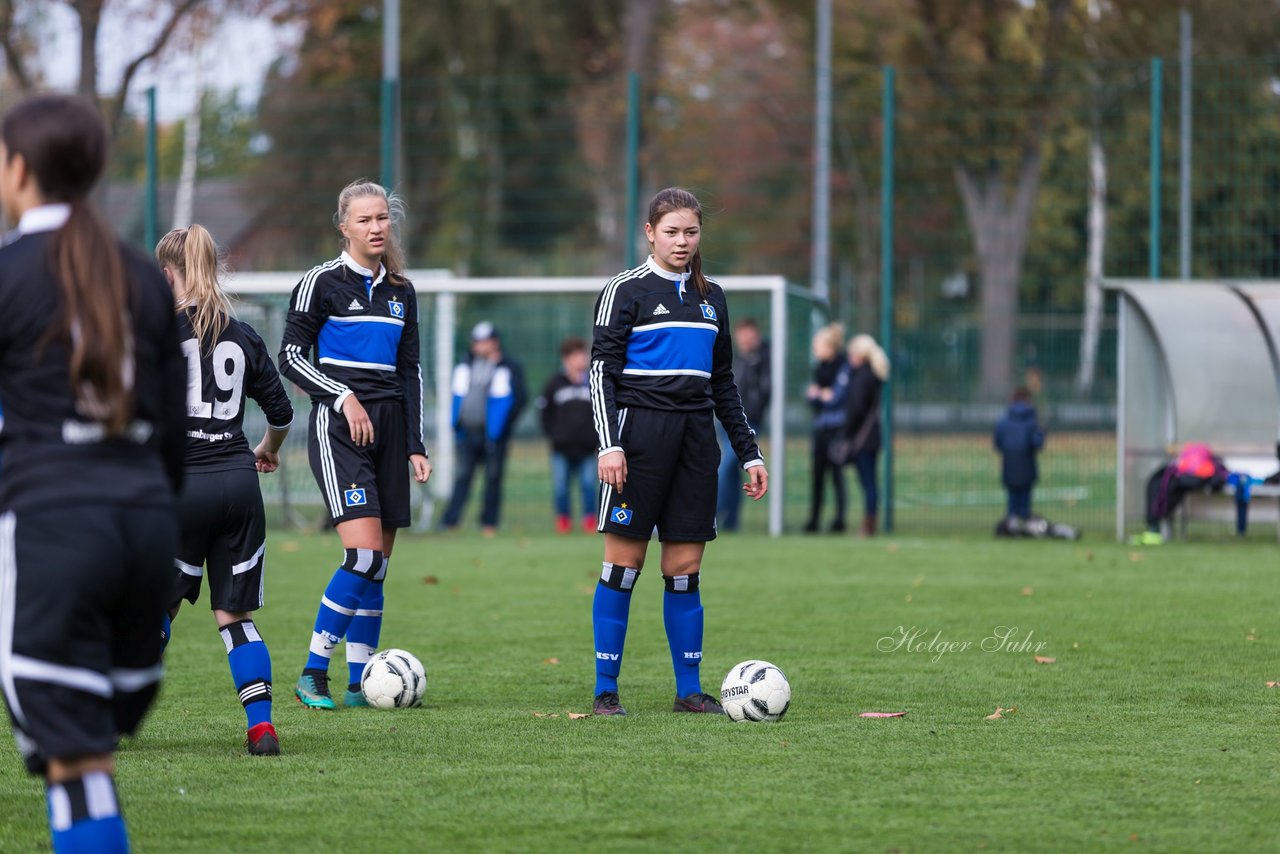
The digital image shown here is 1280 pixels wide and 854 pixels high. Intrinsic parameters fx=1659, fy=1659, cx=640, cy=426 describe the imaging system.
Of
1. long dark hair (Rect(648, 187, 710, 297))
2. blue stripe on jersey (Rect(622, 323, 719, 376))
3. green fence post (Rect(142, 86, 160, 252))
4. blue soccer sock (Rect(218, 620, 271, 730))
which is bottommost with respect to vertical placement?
blue soccer sock (Rect(218, 620, 271, 730))

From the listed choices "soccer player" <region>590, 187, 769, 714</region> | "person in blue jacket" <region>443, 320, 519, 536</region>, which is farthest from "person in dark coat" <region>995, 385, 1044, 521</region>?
"soccer player" <region>590, 187, 769, 714</region>

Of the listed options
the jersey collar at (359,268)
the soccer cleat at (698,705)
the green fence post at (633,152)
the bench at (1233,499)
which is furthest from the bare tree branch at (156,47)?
the soccer cleat at (698,705)

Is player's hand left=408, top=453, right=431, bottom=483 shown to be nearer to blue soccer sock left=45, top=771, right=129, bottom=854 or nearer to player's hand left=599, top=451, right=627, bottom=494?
player's hand left=599, top=451, right=627, bottom=494

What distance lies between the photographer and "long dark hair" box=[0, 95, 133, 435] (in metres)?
3.30

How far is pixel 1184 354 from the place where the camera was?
14.5 metres

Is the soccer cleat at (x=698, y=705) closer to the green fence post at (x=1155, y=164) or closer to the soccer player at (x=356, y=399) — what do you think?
the soccer player at (x=356, y=399)

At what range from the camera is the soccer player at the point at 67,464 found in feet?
10.9

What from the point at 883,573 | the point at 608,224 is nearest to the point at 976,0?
the point at 608,224

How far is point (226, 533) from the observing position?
5746 millimetres

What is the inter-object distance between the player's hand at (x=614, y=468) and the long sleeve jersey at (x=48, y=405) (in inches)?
115

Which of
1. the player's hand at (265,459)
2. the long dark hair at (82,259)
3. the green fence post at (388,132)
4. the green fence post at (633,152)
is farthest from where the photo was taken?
the green fence post at (388,132)

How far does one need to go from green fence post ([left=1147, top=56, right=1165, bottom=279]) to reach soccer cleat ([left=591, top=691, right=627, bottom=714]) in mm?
11249

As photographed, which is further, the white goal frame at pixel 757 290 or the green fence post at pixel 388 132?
the green fence post at pixel 388 132

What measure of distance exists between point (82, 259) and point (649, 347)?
131 inches
